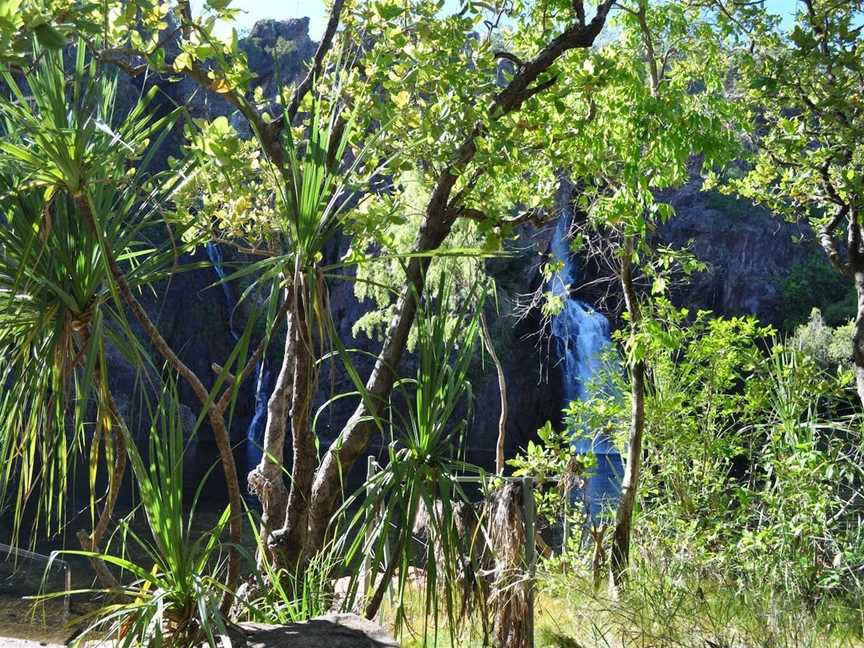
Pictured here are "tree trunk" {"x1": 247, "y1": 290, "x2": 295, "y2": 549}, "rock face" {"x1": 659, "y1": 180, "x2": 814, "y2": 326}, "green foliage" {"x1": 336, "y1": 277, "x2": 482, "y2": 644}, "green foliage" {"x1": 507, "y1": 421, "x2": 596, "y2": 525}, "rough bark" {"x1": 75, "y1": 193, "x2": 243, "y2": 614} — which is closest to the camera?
"rough bark" {"x1": 75, "y1": 193, "x2": 243, "y2": 614}

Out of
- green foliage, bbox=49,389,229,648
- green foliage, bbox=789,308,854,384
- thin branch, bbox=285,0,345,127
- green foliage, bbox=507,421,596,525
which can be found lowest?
green foliage, bbox=507,421,596,525

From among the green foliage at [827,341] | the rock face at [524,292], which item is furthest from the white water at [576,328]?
the green foliage at [827,341]

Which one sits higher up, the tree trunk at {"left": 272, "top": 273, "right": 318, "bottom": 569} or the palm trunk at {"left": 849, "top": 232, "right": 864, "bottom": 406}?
the palm trunk at {"left": 849, "top": 232, "right": 864, "bottom": 406}

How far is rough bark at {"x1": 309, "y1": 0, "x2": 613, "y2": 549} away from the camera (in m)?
3.95

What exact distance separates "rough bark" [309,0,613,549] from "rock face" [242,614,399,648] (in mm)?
1079

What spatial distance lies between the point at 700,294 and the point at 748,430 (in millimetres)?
18037

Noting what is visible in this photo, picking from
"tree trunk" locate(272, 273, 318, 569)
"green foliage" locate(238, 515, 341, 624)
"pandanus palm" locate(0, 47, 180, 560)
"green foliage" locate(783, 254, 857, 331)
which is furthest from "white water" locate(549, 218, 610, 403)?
"pandanus palm" locate(0, 47, 180, 560)

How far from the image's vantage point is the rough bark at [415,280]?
3.95 meters

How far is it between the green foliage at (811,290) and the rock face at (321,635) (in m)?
23.5

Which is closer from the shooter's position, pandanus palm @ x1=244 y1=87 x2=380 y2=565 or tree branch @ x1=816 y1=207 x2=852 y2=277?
pandanus palm @ x1=244 y1=87 x2=380 y2=565

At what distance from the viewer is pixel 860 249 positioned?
5.67m

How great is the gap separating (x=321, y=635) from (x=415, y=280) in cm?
195

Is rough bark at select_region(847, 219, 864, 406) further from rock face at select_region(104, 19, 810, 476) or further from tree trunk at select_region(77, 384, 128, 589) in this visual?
rock face at select_region(104, 19, 810, 476)

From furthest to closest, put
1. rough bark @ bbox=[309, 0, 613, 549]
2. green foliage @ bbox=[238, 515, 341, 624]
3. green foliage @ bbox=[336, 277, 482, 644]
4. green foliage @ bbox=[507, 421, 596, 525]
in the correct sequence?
green foliage @ bbox=[507, 421, 596, 525] < rough bark @ bbox=[309, 0, 613, 549] < green foliage @ bbox=[238, 515, 341, 624] < green foliage @ bbox=[336, 277, 482, 644]
